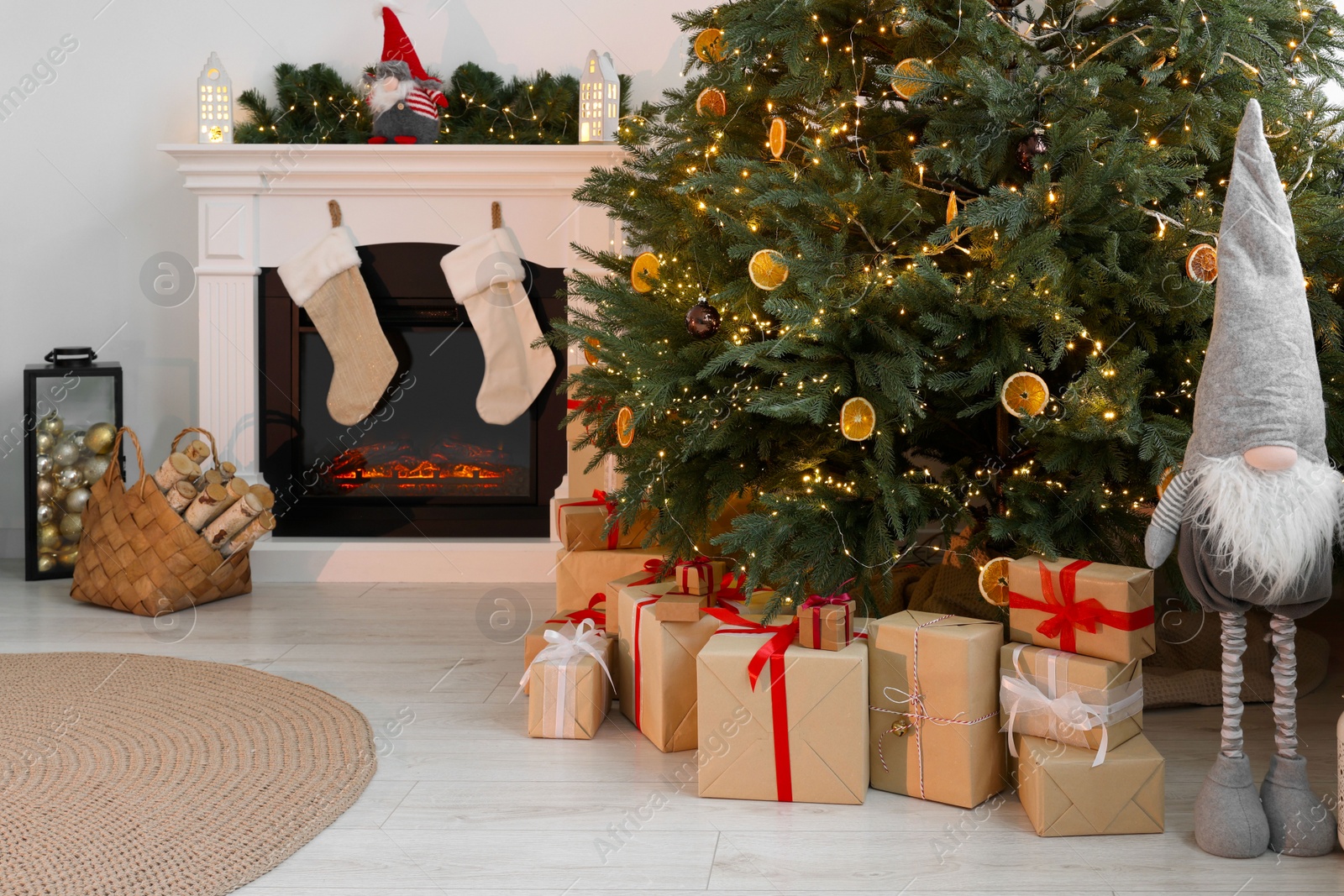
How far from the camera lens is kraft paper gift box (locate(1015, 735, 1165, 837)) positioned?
154cm

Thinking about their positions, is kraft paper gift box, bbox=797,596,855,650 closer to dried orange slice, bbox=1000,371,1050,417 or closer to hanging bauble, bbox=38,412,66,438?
→ dried orange slice, bbox=1000,371,1050,417

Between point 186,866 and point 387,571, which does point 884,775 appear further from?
point 387,571

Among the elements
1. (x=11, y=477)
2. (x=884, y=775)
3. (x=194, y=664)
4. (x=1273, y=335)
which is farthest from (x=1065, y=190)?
(x=11, y=477)

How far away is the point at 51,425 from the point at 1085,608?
311 centimetres

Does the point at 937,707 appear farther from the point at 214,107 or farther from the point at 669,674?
the point at 214,107

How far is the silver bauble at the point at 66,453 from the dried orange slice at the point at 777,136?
2523 millimetres

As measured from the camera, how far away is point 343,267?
3.38 meters

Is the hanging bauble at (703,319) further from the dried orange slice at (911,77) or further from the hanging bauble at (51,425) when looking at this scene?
the hanging bauble at (51,425)

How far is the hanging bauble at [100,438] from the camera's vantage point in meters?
3.31

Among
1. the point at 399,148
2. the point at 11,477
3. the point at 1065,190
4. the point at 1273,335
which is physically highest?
the point at 399,148

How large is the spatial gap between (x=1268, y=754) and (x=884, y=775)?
0.71 meters

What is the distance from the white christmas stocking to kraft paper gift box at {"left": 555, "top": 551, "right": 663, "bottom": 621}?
1156mm

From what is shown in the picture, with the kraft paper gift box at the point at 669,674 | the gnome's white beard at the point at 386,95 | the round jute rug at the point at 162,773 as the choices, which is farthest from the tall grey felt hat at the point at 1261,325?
the gnome's white beard at the point at 386,95

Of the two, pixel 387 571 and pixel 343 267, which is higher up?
pixel 343 267
